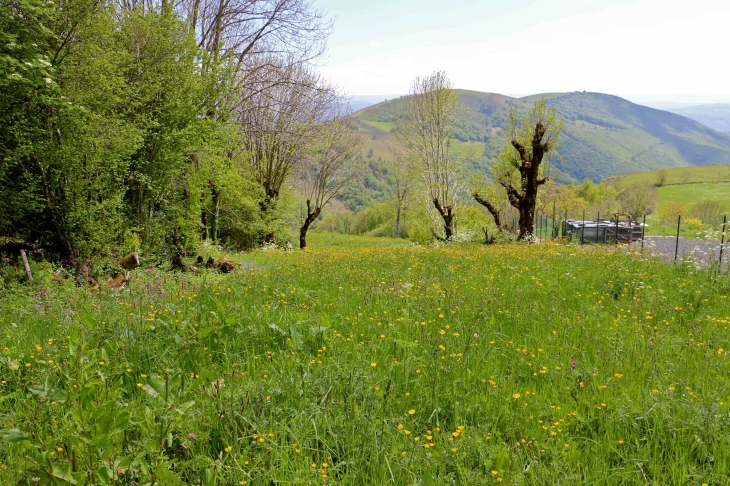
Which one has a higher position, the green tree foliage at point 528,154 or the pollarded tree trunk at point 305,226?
the green tree foliage at point 528,154

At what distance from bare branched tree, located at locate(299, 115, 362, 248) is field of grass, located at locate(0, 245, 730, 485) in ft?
69.3

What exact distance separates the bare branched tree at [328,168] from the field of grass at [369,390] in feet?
69.3

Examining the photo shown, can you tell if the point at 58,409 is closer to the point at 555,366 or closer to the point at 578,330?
the point at 555,366

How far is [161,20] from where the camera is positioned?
1109cm

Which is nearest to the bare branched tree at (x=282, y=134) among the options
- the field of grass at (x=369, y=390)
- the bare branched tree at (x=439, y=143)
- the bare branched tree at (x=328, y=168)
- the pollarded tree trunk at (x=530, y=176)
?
the bare branched tree at (x=328, y=168)

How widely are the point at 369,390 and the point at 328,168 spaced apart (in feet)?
83.6

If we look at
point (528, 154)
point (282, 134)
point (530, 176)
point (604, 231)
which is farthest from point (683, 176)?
point (282, 134)

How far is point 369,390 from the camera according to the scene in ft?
10.3

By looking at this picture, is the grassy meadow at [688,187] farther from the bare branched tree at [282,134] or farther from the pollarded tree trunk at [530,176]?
the bare branched tree at [282,134]

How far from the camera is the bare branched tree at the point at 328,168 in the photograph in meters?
26.9

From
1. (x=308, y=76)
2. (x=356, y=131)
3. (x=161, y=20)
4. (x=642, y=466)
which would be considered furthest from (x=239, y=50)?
(x=642, y=466)

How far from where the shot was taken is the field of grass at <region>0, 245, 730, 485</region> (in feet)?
7.72

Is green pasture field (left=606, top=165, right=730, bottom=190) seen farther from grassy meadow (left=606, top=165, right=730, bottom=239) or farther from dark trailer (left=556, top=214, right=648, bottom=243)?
dark trailer (left=556, top=214, right=648, bottom=243)

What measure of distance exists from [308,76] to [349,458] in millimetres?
23635
